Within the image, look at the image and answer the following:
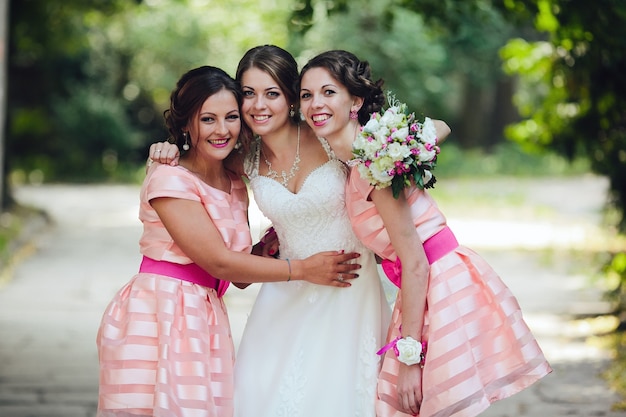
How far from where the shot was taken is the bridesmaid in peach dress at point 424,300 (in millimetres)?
3574

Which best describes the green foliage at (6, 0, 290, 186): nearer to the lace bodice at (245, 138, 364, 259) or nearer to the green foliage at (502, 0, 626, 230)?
the green foliage at (502, 0, 626, 230)

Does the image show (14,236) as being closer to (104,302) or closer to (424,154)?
(104,302)

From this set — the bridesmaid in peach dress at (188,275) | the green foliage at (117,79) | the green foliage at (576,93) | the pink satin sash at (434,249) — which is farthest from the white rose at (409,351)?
the green foliage at (117,79)

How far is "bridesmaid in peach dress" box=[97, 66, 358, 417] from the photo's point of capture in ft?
12.2

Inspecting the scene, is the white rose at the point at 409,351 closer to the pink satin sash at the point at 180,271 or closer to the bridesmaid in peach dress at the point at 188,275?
the bridesmaid in peach dress at the point at 188,275

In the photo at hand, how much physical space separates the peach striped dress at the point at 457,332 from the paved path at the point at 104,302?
94.8 inches

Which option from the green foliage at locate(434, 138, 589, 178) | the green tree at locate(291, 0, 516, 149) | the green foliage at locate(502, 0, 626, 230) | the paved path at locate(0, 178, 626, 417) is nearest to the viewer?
the paved path at locate(0, 178, 626, 417)

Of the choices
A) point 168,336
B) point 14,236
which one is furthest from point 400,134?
point 14,236

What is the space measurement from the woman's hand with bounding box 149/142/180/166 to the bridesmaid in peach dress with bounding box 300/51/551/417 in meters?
0.51

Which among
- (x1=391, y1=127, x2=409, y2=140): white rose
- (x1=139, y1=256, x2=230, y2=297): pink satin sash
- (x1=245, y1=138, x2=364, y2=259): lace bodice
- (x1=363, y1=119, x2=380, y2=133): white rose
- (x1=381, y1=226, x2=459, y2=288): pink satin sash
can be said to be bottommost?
(x1=139, y1=256, x2=230, y2=297): pink satin sash

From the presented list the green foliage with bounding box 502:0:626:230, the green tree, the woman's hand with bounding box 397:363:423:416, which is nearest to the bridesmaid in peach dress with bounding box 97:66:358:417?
the woman's hand with bounding box 397:363:423:416

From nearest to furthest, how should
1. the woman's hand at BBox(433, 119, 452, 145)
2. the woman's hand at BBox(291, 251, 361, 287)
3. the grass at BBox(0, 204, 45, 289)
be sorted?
the woman's hand at BBox(291, 251, 361, 287)
the woman's hand at BBox(433, 119, 452, 145)
the grass at BBox(0, 204, 45, 289)

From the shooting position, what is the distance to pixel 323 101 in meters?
3.69

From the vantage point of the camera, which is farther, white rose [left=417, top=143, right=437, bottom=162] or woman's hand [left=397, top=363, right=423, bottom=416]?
woman's hand [left=397, top=363, right=423, bottom=416]
